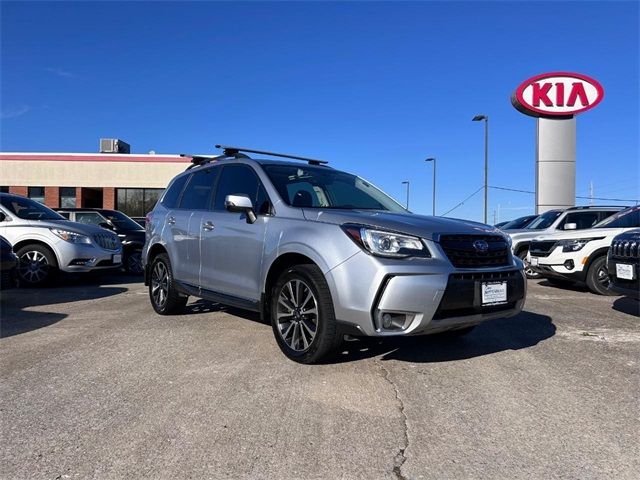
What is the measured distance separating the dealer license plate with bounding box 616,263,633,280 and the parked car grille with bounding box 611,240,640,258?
122 mm

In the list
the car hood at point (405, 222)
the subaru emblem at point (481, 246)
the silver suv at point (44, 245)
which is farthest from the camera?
the silver suv at point (44, 245)

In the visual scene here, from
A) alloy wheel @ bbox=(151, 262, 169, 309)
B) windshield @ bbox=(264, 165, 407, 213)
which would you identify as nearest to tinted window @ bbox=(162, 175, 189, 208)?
alloy wheel @ bbox=(151, 262, 169, 309)

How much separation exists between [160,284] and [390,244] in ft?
12.2

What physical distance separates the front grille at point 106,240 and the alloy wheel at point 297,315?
6404 millimetres

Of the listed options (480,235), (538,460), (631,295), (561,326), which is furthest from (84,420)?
(631,295)

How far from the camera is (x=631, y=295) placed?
19.7ft

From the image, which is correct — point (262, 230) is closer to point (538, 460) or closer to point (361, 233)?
point (361, 233)

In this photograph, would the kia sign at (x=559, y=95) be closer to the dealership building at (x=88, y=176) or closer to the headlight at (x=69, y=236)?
the headlight at (x=69, y=236)

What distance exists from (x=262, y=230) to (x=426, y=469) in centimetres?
269

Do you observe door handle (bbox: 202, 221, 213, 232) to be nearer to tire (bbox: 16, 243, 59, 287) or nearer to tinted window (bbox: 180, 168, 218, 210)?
tinted window (bbox: 180, 168, 218, 210)

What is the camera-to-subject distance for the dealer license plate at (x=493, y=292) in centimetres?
397

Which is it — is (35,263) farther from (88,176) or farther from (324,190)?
(88,176)

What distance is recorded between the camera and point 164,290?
631 centimetres

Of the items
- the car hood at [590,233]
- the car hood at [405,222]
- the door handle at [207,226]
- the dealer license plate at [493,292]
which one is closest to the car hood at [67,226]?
the door handle at [207,226]
